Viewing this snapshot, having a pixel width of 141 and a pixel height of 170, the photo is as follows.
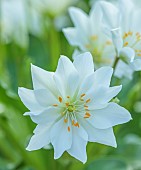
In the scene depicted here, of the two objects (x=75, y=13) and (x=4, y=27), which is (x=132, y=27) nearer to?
(x=75, y=13)

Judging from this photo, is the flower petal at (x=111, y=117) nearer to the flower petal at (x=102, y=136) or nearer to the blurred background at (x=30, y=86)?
the flower petal at (x=102, y=136)

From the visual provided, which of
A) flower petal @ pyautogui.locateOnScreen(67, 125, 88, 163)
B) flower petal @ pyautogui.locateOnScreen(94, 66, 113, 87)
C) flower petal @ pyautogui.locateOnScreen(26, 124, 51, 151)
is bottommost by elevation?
flower petal @ pyautogui.locateOnScreen(67, 125, 88, 163)

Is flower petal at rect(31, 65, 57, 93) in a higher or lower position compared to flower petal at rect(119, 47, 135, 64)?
higher

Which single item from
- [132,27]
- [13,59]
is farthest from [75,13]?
[13,59]

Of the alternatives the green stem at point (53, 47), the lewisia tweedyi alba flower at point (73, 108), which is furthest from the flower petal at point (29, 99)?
the green stem at point (53, 47)

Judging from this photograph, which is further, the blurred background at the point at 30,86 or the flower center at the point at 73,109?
the blurred background at the point at 30,86

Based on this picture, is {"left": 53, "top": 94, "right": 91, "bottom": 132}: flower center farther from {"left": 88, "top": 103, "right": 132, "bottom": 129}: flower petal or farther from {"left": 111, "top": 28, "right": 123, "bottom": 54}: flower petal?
{"left": 111, "top": 28, "right": 123, "bottom": 54}: flower petal

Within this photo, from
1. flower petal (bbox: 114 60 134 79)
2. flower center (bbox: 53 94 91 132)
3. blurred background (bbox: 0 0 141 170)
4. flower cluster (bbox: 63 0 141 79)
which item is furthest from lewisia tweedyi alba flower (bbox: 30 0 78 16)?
flower center (bbox: 53 94 91 132)

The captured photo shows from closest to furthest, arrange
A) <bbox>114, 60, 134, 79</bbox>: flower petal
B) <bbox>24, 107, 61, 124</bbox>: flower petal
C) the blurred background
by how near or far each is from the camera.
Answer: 1. <bbox>24, 107, 61, 124</bbox>: flower petal
2. <bbox>114, 60, 134, 79</bbox>: flower petal
3. the blurred background
